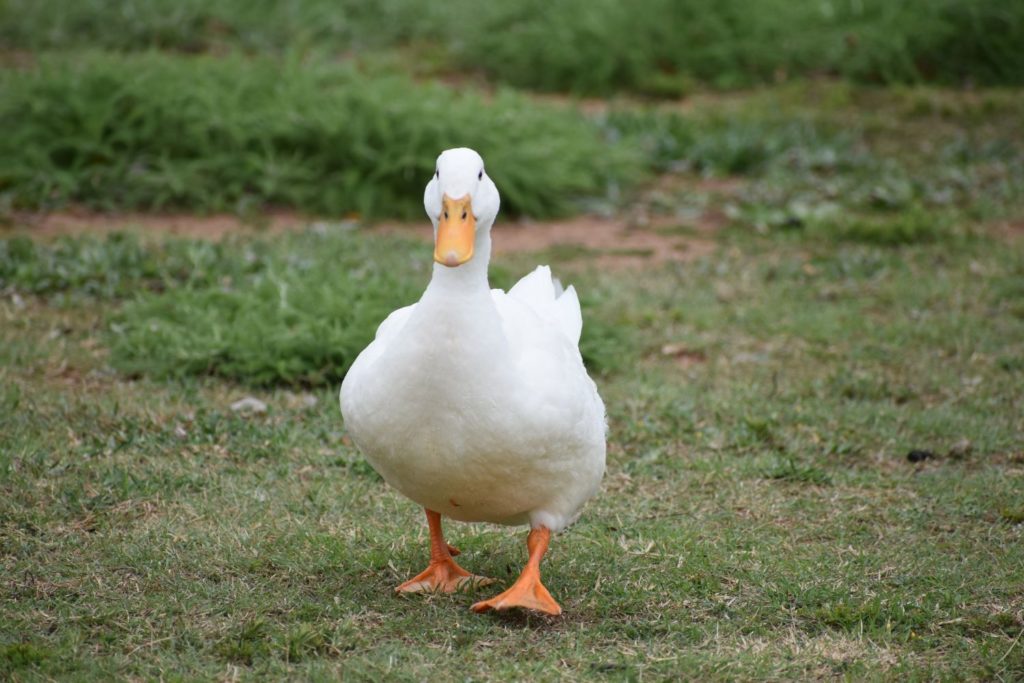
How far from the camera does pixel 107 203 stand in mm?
8453

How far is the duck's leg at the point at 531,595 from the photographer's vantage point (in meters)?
3.65

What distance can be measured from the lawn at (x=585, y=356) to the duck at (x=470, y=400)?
395 millimetres

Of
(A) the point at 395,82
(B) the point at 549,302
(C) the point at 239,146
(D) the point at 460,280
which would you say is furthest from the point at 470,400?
(A) the point at 395,82

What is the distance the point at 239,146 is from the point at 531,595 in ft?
19.2

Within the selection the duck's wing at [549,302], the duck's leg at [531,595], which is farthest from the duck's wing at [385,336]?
the duck's leg at [531,595]

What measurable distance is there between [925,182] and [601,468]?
6419mm

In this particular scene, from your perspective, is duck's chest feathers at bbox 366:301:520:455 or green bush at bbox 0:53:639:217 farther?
green bush at bbox 0:53:639:217

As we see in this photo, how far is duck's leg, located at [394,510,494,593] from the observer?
3.89 metres

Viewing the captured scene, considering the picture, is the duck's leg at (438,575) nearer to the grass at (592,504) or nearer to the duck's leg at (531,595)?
the grass at (592,504)

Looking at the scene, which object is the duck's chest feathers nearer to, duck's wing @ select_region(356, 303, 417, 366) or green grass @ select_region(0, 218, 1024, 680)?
duck's wing @ select_region(356, 303, 417, 366)

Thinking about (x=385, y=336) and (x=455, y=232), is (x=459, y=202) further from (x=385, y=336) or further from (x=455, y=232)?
(x=385, y=336)

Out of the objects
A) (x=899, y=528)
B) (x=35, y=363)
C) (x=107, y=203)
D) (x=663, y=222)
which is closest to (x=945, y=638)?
(x=899, y=528)

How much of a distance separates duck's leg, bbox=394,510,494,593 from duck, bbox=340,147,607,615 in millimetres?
195

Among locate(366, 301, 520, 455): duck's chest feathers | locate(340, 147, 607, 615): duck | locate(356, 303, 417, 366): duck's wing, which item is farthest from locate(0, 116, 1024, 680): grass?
locate(356, 303, 417, 366): duck's wing
